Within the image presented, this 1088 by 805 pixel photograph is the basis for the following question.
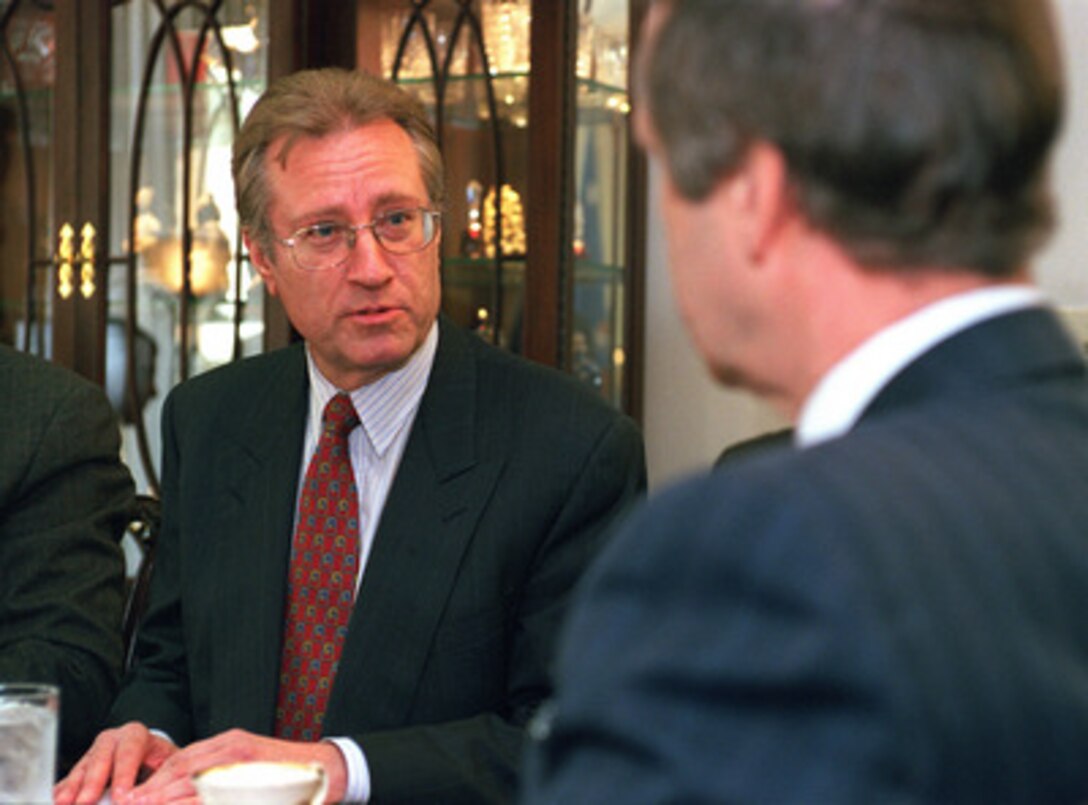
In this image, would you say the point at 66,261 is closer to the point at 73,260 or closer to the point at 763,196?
the point at 73,260

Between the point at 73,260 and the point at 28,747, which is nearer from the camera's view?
the point at 28,747

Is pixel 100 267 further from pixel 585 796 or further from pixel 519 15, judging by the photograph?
pixel 585 796

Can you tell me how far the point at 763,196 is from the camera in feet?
2.74

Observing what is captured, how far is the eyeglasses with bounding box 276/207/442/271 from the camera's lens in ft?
6.99

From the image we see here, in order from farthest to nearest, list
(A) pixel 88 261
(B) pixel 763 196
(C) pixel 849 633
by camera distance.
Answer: (A) pixel 88 261 → (B) pixel 763 196 → (C) pixel 849 633

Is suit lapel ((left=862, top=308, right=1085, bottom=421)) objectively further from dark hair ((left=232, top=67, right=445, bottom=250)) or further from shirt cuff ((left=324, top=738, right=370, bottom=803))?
dark hair ((left=232, top=67, right=445, bottom=250))

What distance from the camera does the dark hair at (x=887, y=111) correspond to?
0.80 metres

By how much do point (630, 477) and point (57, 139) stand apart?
7.58ft

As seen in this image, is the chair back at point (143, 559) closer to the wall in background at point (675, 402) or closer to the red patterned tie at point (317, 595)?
the red patterned tie at point (317, 595)

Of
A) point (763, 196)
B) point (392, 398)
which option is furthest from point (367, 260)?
point (763, 196)

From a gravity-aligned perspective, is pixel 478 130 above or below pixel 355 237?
above

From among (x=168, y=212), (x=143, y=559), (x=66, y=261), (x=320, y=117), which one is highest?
(x=320, y=117)

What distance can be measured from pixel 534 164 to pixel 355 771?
1791 mm

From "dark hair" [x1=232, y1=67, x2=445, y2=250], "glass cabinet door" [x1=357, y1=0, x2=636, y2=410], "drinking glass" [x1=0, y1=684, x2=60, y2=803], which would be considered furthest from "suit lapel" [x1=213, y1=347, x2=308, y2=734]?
"glass cabinet door" [x1=357, y1=0, x2=636, y2=410]
